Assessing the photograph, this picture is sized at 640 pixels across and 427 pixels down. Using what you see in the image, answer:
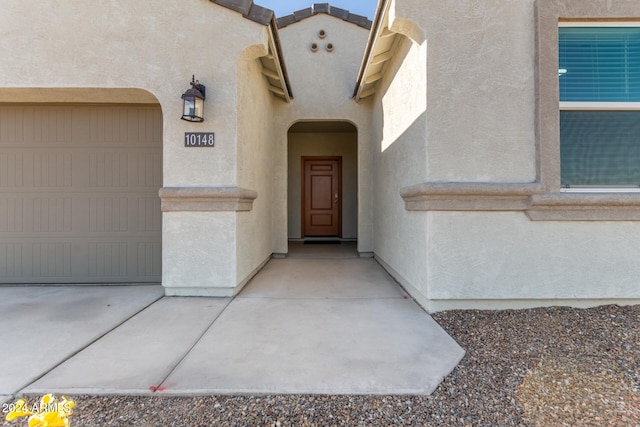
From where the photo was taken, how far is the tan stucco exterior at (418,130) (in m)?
3.20

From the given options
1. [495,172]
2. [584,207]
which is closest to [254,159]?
[495,172]

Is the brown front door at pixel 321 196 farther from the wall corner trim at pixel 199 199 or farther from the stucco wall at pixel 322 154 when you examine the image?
the wall corner trim at pixel 199 199

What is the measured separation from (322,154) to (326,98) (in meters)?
2.53

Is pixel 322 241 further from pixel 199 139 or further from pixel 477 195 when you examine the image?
pixel 477 195

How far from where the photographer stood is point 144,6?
369 cm

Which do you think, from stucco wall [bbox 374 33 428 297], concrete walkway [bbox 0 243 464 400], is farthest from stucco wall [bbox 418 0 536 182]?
concrete walkway [bbox 0 243 464 400]

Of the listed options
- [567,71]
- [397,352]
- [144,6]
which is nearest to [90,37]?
[144,6]

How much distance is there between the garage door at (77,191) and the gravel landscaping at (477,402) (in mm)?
2916

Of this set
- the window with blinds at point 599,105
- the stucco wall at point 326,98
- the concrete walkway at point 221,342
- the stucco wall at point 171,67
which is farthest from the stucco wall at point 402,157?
the stucco wall at point 171,67

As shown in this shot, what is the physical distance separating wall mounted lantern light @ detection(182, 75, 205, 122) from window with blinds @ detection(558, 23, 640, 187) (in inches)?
156

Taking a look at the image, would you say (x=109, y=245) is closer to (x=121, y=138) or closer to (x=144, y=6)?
(x=121, y=138)

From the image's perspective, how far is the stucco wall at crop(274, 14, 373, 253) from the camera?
21.2 ft

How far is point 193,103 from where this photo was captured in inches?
139

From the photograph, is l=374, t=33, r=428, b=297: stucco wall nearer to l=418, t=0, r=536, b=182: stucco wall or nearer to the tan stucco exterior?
the tan stucco exterior
